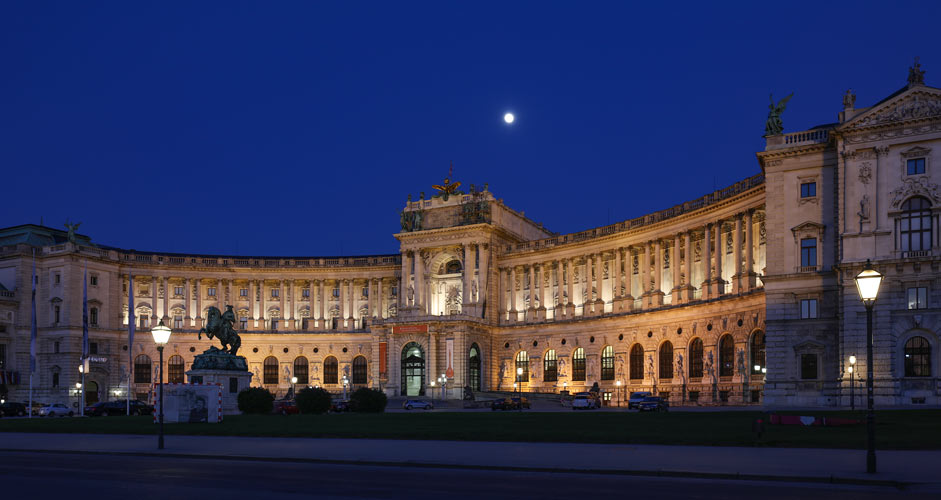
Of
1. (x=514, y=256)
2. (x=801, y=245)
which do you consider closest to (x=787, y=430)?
(x=801, y=245)

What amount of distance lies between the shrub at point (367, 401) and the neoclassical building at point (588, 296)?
30.0 meters

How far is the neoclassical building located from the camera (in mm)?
64188

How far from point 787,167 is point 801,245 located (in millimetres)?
6295

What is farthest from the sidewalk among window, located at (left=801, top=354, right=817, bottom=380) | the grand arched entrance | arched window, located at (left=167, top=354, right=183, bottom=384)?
arched window, located at (left=167, top=354, right=183, bottom=384)

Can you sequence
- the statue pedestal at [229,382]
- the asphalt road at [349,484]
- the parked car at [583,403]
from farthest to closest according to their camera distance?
the parked car at [583,403] < the statue pedestal at [229,382] < the asphalt road at [349,484]

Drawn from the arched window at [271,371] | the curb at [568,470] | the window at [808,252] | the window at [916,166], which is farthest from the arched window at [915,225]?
the arched window at [271,371]

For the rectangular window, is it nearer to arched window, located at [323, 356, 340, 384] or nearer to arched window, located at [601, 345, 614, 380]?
arched window, located at [601, 345, 614, 380]

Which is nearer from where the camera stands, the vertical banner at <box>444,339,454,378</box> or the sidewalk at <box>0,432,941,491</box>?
the sidewalk at <box>0,432,941,491</box>

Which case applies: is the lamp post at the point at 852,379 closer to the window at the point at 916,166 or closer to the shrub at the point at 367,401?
the window at the point at 916,166

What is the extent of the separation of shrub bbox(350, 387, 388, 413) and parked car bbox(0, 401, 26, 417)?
124 ft

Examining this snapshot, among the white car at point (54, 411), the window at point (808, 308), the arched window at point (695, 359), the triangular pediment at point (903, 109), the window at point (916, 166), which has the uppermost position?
the triangular pediment at point (903, 109)

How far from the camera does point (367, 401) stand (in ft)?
232

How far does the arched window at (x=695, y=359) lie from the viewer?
297 feet

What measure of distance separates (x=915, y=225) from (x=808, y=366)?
12.8 meters
